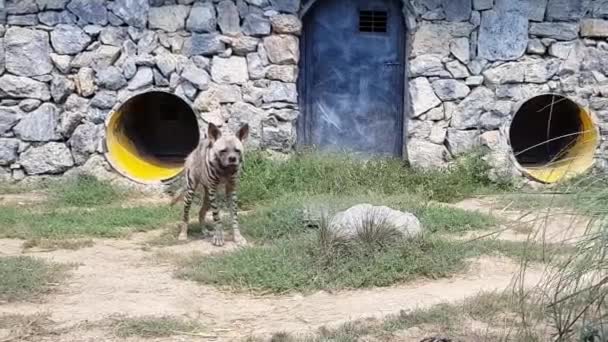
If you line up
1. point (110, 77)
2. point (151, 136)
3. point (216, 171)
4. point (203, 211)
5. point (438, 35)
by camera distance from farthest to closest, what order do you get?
point (151, 136)
point (438, 35)
point (110, 77)
point (203, 211)
point (216, 171)

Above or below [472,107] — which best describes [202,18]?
above

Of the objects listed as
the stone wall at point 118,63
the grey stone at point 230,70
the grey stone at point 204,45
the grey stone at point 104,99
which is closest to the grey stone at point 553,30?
the stone wall at point 118,63

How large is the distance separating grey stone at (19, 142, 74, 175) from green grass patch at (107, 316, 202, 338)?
4.68 meters

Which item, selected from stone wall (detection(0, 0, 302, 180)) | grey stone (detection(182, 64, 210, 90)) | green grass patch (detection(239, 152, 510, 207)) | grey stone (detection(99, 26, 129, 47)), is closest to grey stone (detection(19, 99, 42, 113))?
stone wall (detection(0, 0, 302, 180))

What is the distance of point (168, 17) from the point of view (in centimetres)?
888

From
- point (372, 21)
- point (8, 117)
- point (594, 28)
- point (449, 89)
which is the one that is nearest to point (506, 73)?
point (449, 89)

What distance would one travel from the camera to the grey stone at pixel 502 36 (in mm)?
9062

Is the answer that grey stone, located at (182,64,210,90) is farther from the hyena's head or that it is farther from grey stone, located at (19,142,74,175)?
the hyena's head

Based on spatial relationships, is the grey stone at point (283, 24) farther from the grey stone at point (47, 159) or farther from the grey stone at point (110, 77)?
the grey stone at point (47, 159)

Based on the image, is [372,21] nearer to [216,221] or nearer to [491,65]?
[491,65]

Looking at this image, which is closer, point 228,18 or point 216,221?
point 216,221

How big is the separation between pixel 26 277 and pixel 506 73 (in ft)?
19.8

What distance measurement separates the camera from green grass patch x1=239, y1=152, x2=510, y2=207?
27.3ft

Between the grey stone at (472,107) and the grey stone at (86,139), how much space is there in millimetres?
4241
